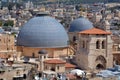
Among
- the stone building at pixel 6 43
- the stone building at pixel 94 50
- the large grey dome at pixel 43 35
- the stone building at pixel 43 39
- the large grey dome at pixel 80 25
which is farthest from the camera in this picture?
the large grey dome at pixel 80 25

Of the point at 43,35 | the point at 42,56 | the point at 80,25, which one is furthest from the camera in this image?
the point at 80,25

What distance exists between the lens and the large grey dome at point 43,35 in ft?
111

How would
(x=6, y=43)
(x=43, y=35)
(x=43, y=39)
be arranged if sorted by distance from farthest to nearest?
(x=6, y=43)
(x=43, y=35)
(x=43, y=39)

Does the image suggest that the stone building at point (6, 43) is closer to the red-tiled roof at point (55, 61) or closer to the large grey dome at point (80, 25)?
the large grey dome at point (80, 25)

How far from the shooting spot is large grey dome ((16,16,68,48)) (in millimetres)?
33875

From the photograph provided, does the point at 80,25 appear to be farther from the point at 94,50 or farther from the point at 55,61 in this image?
the point at 55,61

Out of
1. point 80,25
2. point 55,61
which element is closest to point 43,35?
point 55,61

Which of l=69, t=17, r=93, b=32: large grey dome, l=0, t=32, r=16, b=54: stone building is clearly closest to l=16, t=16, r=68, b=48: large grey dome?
l=0, t=32, r=16, b=54: stone building

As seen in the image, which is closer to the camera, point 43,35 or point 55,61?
point 55,61

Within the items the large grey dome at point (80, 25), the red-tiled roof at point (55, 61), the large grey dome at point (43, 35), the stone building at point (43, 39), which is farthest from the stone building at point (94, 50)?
the large grey dome at point (80, 25)

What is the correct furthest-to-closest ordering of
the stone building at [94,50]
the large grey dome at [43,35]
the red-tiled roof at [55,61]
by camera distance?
the large grey dome at [43,35] < the stone building at [94,50] < the red-tiled roof at [55,61]

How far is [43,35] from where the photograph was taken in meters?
34.2

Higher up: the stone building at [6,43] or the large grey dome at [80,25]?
the large grey dome at [80,25]

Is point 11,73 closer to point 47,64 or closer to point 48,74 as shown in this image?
point 48,74
